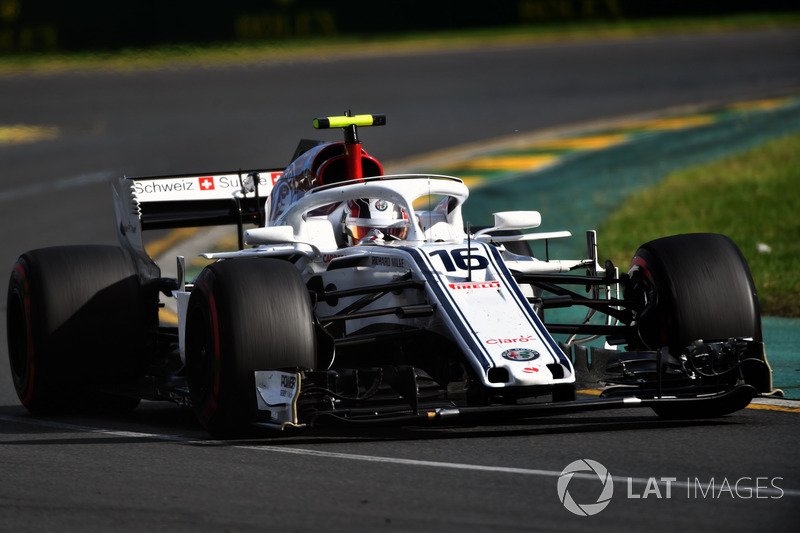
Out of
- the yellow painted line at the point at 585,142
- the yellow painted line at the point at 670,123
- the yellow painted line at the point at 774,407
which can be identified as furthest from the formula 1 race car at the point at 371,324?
the yellow painted line at the point at 670,123

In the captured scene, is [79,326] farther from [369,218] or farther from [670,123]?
[670,123]

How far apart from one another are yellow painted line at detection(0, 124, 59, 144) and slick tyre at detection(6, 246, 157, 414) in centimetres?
2019

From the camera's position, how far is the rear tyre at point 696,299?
7.88m

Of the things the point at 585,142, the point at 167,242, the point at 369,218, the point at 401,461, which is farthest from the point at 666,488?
the point at 585,142

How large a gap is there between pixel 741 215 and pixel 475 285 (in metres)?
8.40

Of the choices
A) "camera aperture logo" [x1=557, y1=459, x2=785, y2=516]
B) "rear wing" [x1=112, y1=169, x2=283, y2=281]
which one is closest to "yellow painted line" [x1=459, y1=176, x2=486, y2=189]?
"rear wing" [x1=112, y1=169, x2=283, y2=281]

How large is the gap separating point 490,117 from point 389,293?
2042 centimetres

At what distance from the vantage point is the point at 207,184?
11203mm

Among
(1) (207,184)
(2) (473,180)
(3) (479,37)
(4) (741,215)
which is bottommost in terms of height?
(4) (741,215)

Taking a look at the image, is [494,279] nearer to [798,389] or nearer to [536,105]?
[798,389]

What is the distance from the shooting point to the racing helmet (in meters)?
9.11

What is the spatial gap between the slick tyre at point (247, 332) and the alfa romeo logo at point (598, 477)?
5.17 ft

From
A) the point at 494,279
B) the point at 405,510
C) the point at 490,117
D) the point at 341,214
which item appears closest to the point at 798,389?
the point at 494,279

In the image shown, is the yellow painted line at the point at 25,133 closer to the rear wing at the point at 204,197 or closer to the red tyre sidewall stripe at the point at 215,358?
the rear wing at the point at 204,197
